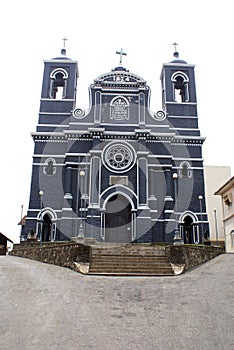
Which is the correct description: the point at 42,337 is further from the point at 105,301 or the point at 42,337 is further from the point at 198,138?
the point at 198,138

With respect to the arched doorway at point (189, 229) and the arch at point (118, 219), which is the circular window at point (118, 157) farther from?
the arched doorway at point (189, 229)

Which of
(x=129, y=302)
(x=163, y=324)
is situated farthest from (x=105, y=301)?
(x=163, y=324)

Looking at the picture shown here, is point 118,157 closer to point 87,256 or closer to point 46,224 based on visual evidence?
point 46,224

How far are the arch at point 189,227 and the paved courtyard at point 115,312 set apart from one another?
13.8 metres

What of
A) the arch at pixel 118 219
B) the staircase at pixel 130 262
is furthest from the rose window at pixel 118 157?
the staircase at pixel 130 262

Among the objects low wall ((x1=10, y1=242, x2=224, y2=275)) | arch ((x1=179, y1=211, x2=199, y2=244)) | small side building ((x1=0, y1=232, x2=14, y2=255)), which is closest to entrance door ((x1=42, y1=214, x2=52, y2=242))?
small side building ((x1=0, y1=232, x2=14, y2=255))

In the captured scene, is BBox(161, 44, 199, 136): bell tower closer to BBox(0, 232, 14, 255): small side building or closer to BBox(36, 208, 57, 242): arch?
BBox(36, 208, 57, 242): arch

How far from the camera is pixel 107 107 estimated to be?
28812mm

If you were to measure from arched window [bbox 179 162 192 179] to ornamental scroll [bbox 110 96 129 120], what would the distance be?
18.7 feet

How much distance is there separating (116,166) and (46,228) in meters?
6.88

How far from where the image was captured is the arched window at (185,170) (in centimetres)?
2794

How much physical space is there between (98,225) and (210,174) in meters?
20.4

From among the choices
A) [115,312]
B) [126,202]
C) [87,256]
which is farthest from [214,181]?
[115,312]

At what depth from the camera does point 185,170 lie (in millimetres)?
28141
